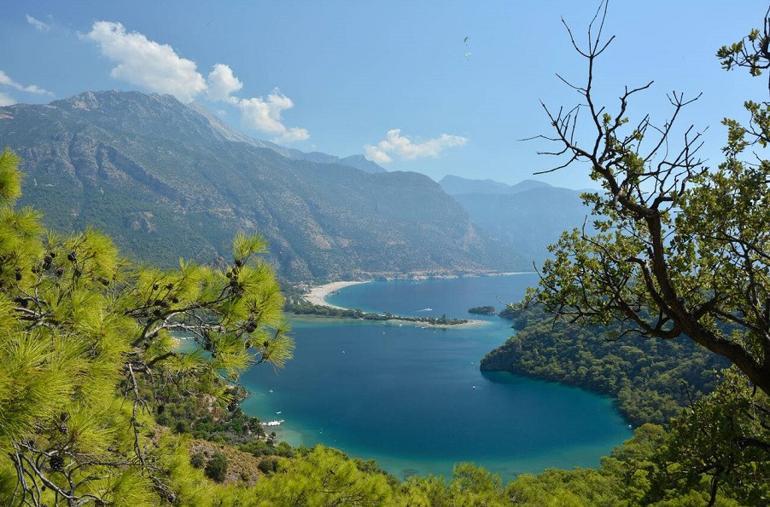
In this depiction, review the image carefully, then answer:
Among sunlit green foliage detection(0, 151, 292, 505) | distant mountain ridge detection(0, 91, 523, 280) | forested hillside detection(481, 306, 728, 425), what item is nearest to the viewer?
sunlit green foliage detection(0, 151, 292, 505)

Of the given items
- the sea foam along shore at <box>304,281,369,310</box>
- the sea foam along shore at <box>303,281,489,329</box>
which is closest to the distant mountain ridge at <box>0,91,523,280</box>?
the sea foam along shore at <box>304,281,369,310</box>

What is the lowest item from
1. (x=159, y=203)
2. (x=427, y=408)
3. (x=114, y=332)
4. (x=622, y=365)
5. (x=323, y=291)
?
(x=427, y=408)

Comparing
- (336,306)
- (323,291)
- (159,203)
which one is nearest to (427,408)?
(336,306)

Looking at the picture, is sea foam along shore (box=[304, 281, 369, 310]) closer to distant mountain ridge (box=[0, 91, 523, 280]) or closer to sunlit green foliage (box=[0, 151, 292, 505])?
distant mountain ridge (box=[0, 91, 523, 280])

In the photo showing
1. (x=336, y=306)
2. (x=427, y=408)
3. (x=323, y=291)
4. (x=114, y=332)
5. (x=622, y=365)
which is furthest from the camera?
(x=323, y=291)

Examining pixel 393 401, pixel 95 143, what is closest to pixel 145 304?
pixel 393 401

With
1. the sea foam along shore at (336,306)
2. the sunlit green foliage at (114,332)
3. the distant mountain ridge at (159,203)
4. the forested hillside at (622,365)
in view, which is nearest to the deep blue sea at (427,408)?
the forested hillside at (622,365)

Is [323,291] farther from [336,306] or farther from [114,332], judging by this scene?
[114,332]
